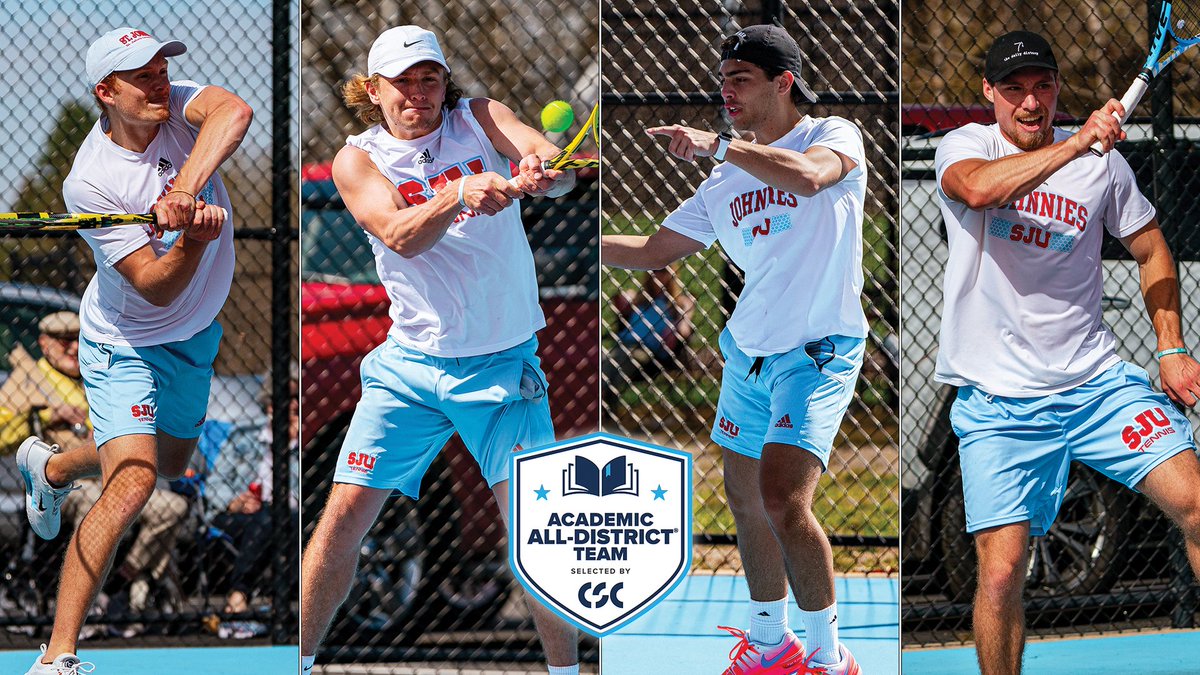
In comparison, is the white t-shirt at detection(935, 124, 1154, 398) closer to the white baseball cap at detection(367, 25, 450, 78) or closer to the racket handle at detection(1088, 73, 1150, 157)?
the racket handle at detection(1088, 73, 1150, 157)

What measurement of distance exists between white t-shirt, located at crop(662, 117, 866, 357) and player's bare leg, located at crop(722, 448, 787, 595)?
0.34 metres

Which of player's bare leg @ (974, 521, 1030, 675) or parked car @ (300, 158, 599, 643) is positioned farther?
parked car @ (300, 158, 599, 643)

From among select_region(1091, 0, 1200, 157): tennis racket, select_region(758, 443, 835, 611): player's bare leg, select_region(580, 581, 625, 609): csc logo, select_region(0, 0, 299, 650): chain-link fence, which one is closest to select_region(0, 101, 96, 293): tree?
select_region(0, 0, 299, 650): chain-link fence

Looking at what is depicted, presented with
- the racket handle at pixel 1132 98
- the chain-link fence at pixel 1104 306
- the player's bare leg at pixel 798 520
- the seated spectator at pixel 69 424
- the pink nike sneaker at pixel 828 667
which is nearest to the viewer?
the racket handle at pixel 1132 98

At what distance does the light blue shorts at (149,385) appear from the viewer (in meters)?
4.01

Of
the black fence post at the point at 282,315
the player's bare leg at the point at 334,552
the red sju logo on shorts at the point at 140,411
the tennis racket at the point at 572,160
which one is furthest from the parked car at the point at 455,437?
the tennis racket at the point at 572,160

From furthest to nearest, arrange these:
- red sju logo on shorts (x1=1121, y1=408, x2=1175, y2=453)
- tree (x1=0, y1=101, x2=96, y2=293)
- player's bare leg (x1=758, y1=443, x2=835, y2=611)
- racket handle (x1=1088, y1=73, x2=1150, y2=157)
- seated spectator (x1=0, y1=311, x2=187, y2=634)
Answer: seated spectator (x1=0, y1=311, x2=187, y2=634) → tree (x1=0, y1=101, x2=96, y2=293) → player's bare leg (x1=758, y1=443, x2=835, y2=611) → red sju logo on shorts (x1=1121, y1=408, x2=1175, y2=453) → racket handle (x1=1088, y1=73, x2=1150, y2=157)

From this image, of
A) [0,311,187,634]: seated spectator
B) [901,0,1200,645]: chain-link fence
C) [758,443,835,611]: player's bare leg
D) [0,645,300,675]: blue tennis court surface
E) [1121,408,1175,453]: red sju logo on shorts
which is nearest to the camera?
[1121,408,1175,453]: red sju logo on shorts

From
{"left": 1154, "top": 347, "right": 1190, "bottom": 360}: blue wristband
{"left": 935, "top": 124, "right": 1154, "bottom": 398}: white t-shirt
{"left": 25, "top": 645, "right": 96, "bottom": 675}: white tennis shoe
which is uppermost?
{"left": 935, "top": 124, "right": 1154, "bottom": 398}: white t-shirt

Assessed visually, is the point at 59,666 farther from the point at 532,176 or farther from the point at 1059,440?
the point at 1059,440

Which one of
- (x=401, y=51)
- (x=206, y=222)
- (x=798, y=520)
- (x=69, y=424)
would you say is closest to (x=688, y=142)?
(x=401, y=51)

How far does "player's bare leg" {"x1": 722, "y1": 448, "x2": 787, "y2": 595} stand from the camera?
3.93 m

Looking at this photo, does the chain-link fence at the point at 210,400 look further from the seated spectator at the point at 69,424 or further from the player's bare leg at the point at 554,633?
the player's bare leg at the point at 554,633

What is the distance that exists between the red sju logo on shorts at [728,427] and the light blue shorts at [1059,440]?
68 cm
